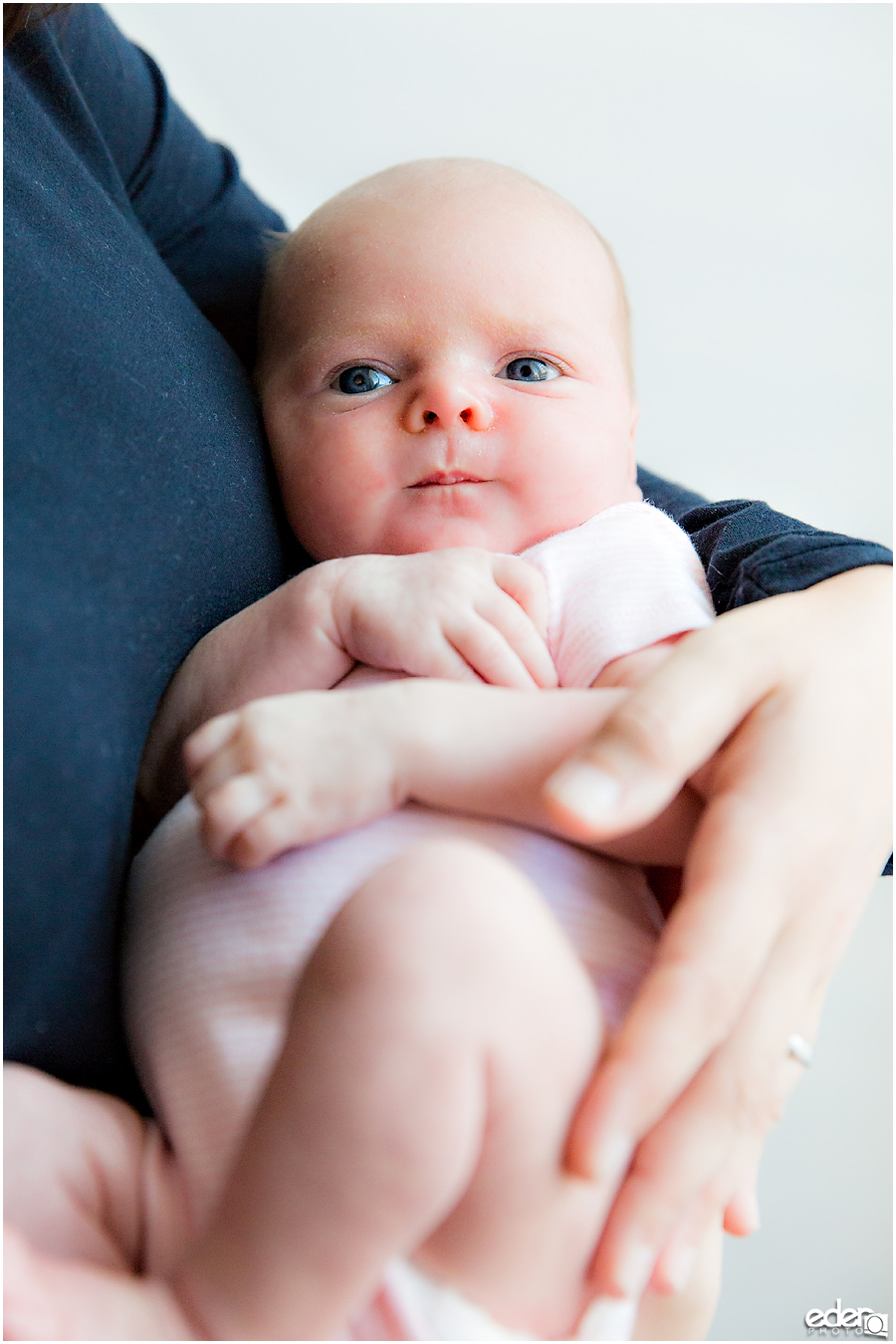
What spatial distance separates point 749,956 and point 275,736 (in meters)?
0.30

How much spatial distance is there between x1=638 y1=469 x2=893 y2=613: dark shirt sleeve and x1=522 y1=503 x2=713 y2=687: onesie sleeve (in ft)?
0.08

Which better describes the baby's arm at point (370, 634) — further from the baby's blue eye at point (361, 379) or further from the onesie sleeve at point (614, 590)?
the baby's blue eye at point (361, 379)

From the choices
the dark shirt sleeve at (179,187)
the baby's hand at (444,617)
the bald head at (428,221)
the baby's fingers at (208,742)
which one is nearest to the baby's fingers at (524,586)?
the baby's hand at (444,617)

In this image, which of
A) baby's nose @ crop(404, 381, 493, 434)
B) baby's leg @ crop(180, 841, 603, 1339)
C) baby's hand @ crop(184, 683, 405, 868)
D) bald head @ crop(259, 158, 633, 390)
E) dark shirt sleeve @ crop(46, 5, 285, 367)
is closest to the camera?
baby's leg @ crop(180, 841, 603, 1339)

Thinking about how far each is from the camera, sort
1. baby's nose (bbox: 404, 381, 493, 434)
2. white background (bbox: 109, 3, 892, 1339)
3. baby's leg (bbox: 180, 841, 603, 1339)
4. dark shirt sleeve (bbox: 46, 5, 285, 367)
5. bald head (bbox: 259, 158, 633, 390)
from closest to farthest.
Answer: baby's leg (bbox: 180, 841, 603, 1339) → baby's nose (bbox: 404, 381, 493, 434) → bald head (bbox: 259, 158, 633, 390) → dark shirt sleeve (bbox: 46, 5, 285, 367) → white background (bbox: 109, 3, 892, 1339)

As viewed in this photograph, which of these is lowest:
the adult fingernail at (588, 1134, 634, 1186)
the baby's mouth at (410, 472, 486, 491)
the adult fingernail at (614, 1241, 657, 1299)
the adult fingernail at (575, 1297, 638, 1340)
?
the adult fingernail at (575, 1297, 638, 1340)

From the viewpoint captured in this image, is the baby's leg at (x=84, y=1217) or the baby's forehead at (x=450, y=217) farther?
the baby's forehead at (x=450, y=217)

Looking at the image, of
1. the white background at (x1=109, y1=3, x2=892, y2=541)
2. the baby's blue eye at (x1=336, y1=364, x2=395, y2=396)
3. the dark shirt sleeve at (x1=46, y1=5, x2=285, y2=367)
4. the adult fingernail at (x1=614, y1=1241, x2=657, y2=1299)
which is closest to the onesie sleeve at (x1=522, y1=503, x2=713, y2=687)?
the baby's blue eye at (x1=336, y1=364, x2=395, y2=396)

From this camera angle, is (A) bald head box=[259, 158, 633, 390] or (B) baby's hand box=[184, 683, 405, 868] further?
(A) bald head box=[259, 158, 633, 390]

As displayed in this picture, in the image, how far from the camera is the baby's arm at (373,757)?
624mm

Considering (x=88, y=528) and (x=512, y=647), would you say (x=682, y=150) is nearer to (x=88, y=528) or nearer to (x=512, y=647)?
(x=512, y=647)

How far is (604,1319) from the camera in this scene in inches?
23.4

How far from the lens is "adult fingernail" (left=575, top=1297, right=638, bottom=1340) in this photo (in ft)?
1.93

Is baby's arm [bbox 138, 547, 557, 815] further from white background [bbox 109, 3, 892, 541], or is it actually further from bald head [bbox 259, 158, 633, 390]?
white background [bbox 109, 3, 892, 541]
